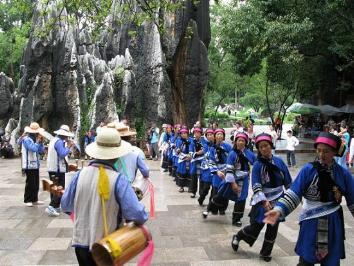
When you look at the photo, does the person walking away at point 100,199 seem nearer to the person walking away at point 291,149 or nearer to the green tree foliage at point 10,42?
the person walking away at point 291,149

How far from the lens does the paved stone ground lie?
6.03 metres

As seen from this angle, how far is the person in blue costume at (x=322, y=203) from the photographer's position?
4.32 metres

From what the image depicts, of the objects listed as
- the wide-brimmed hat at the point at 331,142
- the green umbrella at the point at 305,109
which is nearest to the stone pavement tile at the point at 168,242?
the wide-brimmed hat at the point at 331,142

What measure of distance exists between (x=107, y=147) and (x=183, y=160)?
7408mm

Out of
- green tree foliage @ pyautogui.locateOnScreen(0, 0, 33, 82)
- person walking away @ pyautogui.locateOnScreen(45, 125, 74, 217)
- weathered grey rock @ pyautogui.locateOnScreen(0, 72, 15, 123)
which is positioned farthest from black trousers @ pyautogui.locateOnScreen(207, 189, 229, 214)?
green tree foliage @ pyautogui.locateOnScreen(0, 0, 33, 82)

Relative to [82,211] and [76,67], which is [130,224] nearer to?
[82,211]

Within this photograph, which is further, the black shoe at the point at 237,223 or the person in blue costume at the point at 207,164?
the person in blue costume at the point at 207,164

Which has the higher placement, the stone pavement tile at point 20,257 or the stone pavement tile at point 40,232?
the stone pavement tile at point 20,257

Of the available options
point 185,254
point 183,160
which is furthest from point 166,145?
point 185,254

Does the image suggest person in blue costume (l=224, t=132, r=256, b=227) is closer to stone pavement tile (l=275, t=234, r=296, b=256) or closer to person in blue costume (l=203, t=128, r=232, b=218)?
person in blue costume (l=203, t=128, r=232, b=218)

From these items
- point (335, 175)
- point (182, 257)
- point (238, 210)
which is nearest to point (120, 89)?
point (238, 210)

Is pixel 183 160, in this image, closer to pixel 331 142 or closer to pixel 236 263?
pixel 236 263

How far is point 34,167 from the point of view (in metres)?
9.35

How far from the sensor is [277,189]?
5988mm
